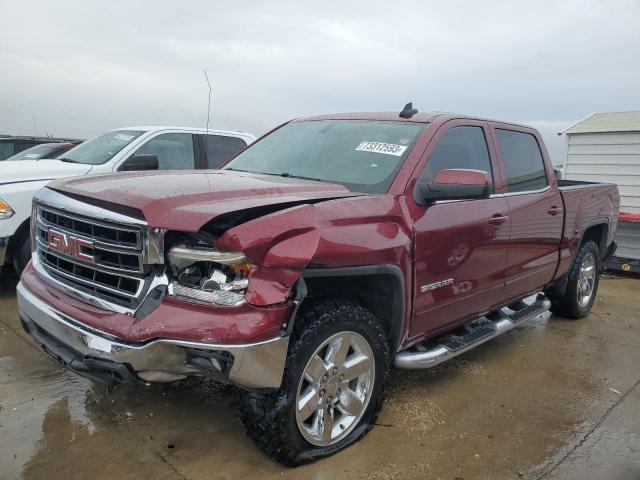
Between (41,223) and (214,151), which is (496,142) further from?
(214,151)

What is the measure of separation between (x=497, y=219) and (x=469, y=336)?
0.82 metres

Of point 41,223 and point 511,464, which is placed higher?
point 41,223

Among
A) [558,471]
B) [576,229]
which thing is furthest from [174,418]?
[576,229]

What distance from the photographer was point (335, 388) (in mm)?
2711

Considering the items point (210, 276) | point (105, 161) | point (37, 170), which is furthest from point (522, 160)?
point (37, 170)

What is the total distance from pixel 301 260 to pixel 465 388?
204 cm

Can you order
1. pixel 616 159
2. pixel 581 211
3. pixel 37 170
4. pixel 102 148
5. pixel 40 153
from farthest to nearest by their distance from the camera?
pixel 616 159, pixel 40 153, pixel 102 148, pixel 37 170, pixel 581 211

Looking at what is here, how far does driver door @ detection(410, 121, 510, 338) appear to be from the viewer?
3.10m

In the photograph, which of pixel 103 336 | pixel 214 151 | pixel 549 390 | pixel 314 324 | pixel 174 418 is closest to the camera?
pixel 103 336

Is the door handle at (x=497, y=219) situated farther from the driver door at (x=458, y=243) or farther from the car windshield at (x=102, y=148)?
the car windshield at (x=102, y=148)

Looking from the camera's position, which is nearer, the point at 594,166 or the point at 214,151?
the point at 214,151

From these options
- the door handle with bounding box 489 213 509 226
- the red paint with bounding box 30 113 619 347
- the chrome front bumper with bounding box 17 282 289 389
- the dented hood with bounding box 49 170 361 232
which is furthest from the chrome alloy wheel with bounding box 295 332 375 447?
the door handle with bounding box 489 213 509 226

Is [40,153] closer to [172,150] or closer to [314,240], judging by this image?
[172,150]

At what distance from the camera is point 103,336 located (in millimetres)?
2311
